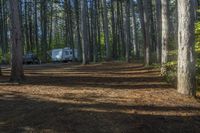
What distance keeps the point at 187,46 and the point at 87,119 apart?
4424 millimetres

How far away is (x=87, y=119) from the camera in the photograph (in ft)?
27.9

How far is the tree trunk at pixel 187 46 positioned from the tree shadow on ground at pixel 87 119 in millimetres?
1758

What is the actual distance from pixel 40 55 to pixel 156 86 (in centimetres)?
3818

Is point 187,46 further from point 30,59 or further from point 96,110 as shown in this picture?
point 30,59

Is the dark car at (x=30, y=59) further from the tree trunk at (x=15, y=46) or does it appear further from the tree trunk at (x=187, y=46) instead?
the tree trunk at (x=187, y=46)

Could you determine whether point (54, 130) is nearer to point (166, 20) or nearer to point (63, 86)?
point (63, 86)

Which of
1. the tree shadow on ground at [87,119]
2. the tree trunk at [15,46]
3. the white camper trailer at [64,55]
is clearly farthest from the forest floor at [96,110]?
the white camper trailer at [64,55]

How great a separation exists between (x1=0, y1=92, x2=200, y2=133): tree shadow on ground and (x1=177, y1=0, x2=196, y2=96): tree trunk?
1.76 m

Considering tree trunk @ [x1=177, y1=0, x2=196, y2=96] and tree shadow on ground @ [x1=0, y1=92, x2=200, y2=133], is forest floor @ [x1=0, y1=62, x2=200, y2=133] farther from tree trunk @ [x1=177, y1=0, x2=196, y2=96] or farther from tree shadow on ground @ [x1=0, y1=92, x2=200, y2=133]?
tree trunk @ [x1=177, y1=0, x2=196, y2=96]

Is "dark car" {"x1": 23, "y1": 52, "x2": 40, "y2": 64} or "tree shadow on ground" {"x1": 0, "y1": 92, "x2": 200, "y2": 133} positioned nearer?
"tree shadow on ground" {"x1": 0, "y1": 92, "x2": 200, "y2": 133}

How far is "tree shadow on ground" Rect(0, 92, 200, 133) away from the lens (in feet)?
26.4

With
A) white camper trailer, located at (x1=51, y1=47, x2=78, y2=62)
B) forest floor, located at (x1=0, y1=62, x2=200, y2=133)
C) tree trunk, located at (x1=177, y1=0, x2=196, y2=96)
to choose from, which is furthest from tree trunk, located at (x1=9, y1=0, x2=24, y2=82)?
white camper trailer, located at (x1=51, y1=47, x2=78, y2=62)

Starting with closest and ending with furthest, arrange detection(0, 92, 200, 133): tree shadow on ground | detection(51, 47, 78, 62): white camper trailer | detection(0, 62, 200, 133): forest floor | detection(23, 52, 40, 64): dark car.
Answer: detection(0, 92, 200, 133): tree shadow on ground → detection(0, 62, 200, 133): forest floor → detection(23, 52, 40, 64): dark car → detection(51, 47, 78, 62): white camper trailer

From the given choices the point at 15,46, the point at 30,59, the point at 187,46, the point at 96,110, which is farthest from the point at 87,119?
the point at 30,59
